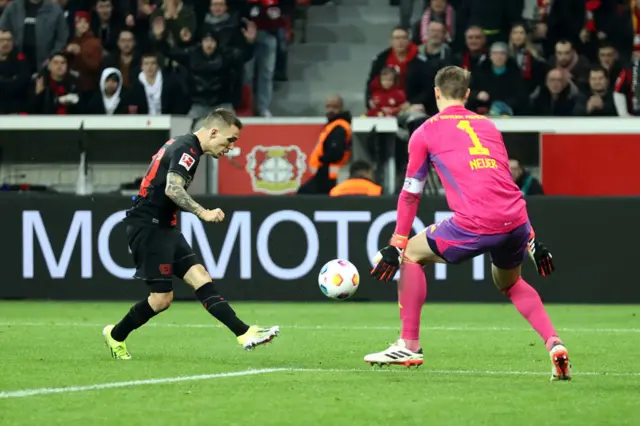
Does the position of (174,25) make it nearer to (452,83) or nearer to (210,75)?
(210,75)

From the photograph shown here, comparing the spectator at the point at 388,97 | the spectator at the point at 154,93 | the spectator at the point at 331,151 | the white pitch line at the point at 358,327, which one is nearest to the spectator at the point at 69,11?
the spectator at the point at 154,93

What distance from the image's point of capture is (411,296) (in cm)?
935

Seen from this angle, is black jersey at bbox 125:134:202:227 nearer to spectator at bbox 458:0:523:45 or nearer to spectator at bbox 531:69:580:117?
spectator at bbox 531:69:580:117

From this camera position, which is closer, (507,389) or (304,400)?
(304,400)

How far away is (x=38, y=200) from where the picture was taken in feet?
56.2

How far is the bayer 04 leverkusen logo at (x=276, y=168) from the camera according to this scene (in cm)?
1995

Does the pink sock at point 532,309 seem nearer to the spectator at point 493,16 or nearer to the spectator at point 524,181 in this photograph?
Result: the spectator at point 524,181

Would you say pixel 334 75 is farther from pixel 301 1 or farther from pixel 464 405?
pixel 464 405

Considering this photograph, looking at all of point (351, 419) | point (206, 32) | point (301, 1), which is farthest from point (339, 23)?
point (351, 419)

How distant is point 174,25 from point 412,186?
13.2 metres

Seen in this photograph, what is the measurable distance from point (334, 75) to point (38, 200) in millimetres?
7026

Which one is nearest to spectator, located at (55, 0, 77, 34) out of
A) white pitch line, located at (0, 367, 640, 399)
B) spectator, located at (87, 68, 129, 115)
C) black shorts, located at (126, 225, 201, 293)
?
spectator, located at (87, 68, 129, 115)

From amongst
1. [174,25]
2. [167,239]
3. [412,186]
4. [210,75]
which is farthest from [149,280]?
[174,25]

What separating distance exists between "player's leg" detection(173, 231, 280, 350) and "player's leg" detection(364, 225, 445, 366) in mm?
1007
